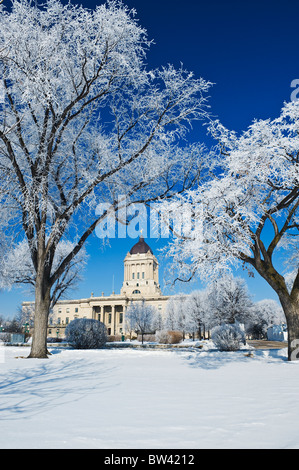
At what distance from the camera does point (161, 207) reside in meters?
11.2

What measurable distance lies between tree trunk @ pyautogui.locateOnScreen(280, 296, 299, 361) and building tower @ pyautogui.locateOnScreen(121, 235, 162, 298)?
101 metres

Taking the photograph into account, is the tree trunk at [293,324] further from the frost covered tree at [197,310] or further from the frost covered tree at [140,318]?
the frost covered tree at [140,318]

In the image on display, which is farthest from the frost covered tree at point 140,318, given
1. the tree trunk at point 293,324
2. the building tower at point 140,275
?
the building tower at point 140,275

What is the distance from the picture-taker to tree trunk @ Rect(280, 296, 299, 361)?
1093 cm

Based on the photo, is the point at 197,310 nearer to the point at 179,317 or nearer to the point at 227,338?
the point at 179,317

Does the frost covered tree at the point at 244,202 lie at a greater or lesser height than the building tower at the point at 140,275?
lesser

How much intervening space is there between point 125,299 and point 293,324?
92.3m

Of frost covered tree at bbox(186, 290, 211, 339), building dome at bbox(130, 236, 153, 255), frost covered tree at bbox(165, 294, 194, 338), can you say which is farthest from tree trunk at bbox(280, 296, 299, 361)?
building dome at bbox(130, 236, 153, 255)

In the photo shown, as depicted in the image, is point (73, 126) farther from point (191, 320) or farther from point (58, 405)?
point (191, 320)

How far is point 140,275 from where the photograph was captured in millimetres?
117625

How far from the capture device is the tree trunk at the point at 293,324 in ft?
35.9

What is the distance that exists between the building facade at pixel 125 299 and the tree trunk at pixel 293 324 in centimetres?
8411

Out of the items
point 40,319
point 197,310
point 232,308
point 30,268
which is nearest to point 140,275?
point 197,310

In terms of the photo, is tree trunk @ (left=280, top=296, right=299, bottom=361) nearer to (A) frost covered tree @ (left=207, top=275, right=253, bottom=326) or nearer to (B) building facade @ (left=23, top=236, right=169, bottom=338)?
(A) frost covered tree @ (left=207, top=275, right=253, bottom=326)
